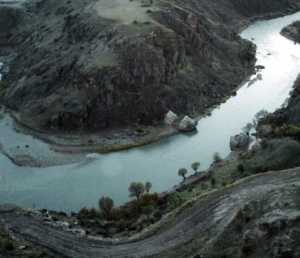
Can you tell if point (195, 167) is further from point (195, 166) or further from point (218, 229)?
point (218, 229)

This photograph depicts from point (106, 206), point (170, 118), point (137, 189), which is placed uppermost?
point (170, 118)

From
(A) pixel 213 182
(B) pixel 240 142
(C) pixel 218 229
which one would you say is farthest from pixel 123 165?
(C) pixel 218 229

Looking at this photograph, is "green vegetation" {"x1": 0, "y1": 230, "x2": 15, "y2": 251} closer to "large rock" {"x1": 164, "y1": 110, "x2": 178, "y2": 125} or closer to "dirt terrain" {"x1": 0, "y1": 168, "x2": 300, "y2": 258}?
"dirt terrain" {"x1": 0, "y1": 168, "x2": 300, "y2": 258}

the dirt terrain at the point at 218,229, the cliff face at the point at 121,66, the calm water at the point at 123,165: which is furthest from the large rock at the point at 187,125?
the dirt terrain at the point at 218,229

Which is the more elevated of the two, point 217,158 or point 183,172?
point 217,158

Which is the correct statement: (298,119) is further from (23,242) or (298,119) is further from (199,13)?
(199,13)

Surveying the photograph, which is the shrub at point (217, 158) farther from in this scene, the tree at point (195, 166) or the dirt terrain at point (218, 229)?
the dirt terrain at point (218, 229)

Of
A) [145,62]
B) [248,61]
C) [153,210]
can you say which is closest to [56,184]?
[153,210]
